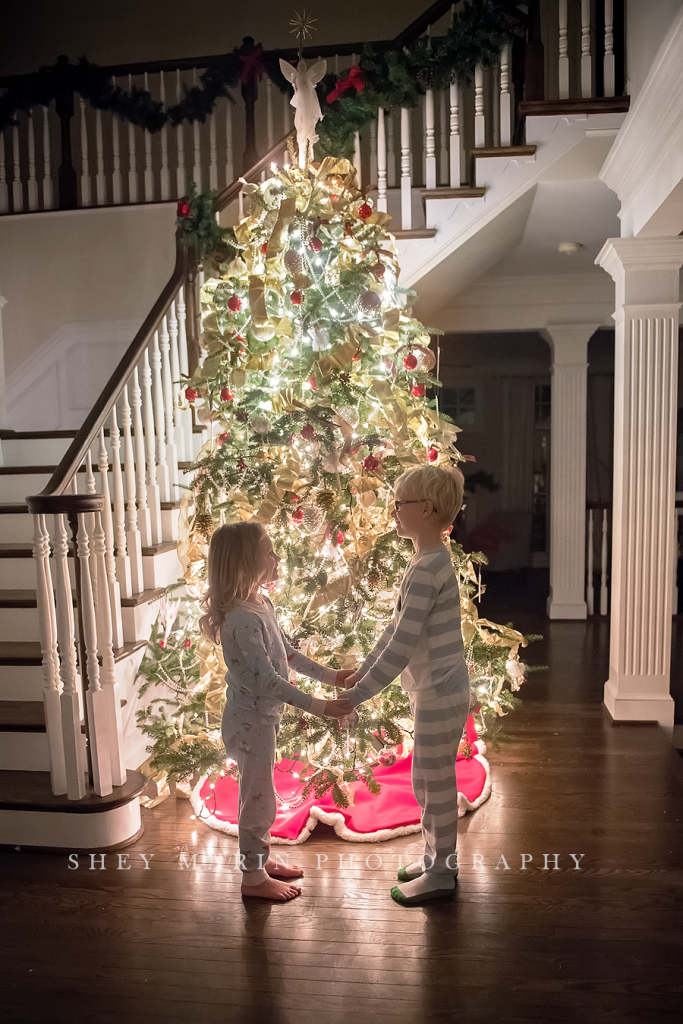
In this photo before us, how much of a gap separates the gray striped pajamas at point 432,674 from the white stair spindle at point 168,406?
1.67 meters

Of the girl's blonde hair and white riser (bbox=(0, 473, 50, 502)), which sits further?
white riser (bbox=(0, 473, 50, 502))

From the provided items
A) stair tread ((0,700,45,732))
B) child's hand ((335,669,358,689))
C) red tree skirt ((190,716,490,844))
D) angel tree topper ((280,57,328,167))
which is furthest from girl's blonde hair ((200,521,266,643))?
angel tree topper ((280,57,328,167))

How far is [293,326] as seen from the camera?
249cm

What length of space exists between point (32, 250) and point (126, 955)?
4401 millimetres

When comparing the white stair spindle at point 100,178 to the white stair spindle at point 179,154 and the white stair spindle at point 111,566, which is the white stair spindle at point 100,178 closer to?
the white stair spindle at point 179,154

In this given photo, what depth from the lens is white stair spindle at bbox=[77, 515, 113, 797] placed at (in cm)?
253

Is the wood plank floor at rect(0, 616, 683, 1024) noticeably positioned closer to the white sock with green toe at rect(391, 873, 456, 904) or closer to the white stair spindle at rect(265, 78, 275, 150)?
the white sock with green toe at rect(391, 873, 456, 904)

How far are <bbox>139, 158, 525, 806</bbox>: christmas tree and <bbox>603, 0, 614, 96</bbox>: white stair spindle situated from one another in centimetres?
147

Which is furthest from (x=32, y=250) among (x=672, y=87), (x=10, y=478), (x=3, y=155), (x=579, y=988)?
(x=579, y=988)

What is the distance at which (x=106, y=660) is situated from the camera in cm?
257

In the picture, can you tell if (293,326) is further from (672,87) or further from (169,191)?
(169,191)

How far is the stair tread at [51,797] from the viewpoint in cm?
252

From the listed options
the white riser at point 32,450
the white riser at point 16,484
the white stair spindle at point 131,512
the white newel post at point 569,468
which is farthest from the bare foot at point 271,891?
the white newel post at point 569,468

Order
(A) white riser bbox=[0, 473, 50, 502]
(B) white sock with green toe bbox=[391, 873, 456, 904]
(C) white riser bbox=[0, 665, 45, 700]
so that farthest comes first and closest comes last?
(A) white riser bbox=[0, 473, 50, 502] < (C) white riser bbox=[0, 665, 45, 700] < (B) white sock with green toe bbox=[391, 873, 456, 904]
